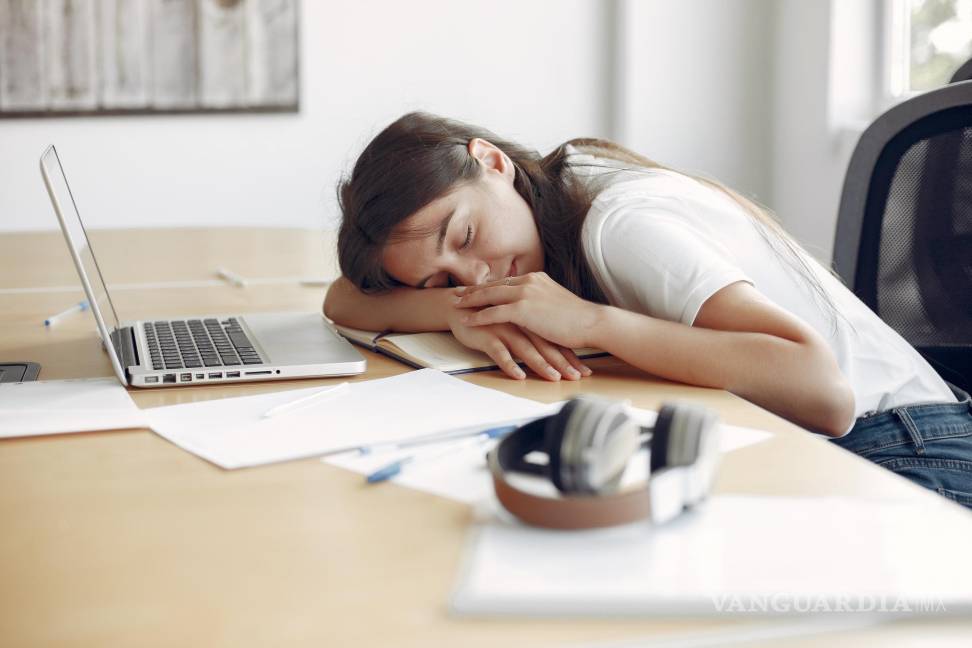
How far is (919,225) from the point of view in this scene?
4.04 feet

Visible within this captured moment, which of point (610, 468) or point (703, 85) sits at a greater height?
point (703, 85)

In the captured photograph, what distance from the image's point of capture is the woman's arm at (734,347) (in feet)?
3.01

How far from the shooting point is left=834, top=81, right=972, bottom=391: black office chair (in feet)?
3.89

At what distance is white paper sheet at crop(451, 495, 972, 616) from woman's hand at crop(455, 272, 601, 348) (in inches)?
16.5

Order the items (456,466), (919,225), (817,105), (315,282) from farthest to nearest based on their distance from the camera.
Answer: (817,105), (315,282), (919,225), (456,466)

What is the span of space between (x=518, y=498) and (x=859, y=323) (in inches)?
28.0

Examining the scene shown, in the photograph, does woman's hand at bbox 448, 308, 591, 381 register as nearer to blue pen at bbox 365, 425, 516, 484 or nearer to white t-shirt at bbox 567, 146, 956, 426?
white t-shirt at bbox 567, 146, 956, 426

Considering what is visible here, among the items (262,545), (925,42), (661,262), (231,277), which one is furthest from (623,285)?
(925,42)

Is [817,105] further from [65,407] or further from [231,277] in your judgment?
[65,407]

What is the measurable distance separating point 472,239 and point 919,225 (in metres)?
0.54

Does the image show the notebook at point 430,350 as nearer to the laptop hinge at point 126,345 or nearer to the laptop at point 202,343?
the laptop at point 202,343

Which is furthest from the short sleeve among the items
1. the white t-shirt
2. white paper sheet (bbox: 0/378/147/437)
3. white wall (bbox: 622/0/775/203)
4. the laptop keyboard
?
white wall (bbox: 622/0/775/203)

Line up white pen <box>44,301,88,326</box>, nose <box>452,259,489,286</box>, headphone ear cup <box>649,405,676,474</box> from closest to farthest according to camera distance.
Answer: headphone ear cup <box>649,405,676,474</box> < nose <box>452,259,489,286</box> < white pen <box>44,301,88,326</box>

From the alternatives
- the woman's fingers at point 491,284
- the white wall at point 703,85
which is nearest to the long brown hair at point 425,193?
the woman's fingers at point 491,284
